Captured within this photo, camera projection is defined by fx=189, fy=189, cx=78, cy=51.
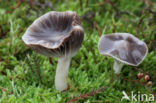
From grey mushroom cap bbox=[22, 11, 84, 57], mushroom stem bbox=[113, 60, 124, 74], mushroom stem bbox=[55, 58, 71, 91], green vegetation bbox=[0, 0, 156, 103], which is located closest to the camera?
grey mushroom cap bbox=[22, 11, 84, 57]

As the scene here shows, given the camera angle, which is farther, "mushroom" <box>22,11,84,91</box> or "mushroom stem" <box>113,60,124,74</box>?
"mushroom stem" <box>113,60,124,74</box>

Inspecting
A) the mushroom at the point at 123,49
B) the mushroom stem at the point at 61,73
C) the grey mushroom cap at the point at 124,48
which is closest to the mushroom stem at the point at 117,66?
the mushroom at the point at 123,49

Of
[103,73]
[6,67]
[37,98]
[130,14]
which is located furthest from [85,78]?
[130,14]

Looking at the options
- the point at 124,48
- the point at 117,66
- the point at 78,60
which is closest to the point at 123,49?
the point at 124,48

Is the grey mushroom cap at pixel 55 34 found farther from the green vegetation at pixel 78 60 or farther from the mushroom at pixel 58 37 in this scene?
the green vegetation at pixel 78 60

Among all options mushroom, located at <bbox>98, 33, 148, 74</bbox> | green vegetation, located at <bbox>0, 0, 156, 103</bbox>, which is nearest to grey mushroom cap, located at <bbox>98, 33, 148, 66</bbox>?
mushroom, located at <bbox>98, 33, 148, 74</bbox>

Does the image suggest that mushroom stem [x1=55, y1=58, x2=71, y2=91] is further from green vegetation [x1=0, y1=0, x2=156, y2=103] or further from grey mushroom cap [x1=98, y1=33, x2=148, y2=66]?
grey mushroom cap [x1=98, y1=33, x2=148, y2=66]

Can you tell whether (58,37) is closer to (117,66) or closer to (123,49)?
(123,49)

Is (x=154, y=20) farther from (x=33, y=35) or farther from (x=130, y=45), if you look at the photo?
(x=33, y=35)
